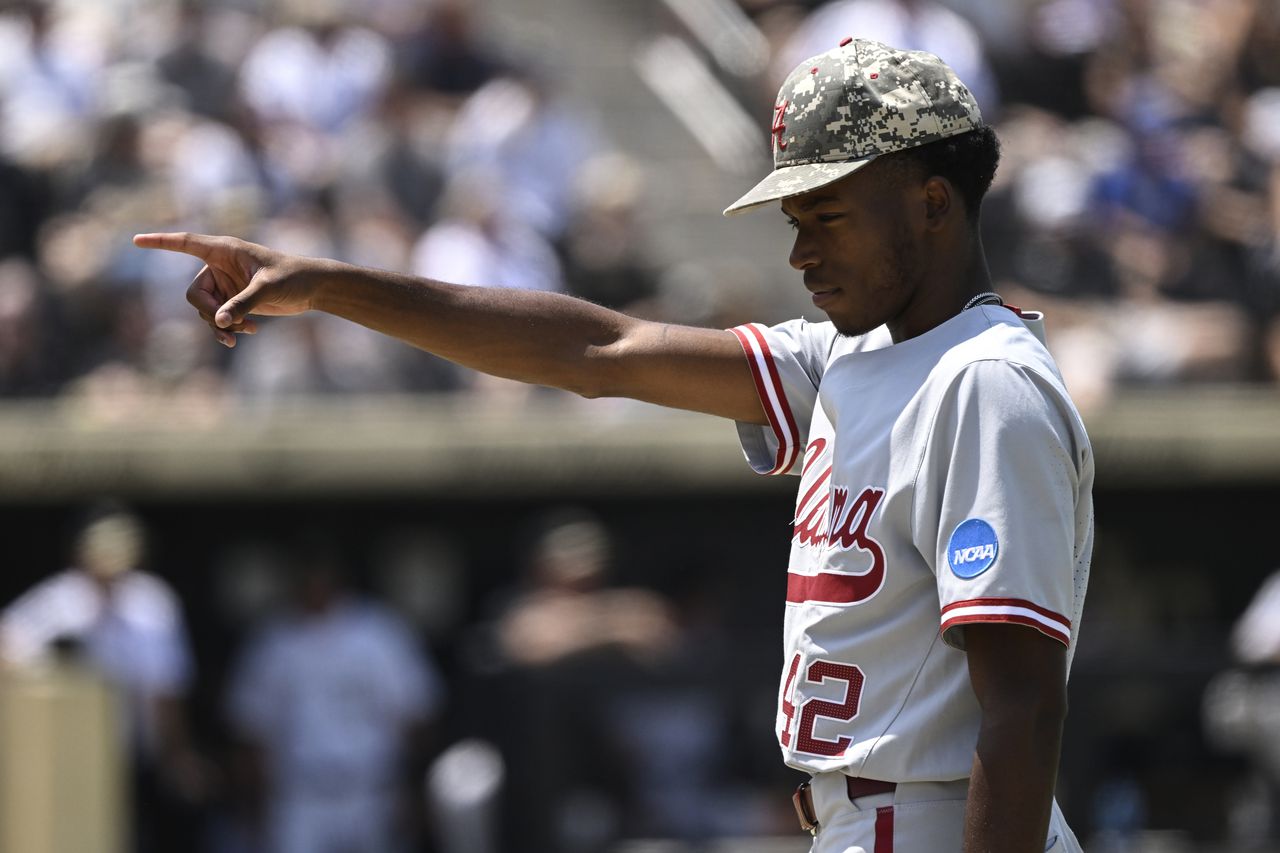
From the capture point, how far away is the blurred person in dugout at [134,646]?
335 inches

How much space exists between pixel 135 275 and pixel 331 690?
2.05m

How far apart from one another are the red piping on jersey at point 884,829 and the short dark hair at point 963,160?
0.77m

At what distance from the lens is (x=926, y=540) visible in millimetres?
2422

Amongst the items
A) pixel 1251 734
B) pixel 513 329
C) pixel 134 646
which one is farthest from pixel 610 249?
pixel 513 329

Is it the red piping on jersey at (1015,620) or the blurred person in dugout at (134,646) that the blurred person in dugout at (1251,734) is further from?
the red piping on jersey at (1015,620)

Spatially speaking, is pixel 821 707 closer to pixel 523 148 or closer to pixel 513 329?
pixel 513 329

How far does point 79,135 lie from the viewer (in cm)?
983

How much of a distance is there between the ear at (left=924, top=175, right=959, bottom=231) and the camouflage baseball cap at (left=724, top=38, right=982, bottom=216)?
6 cm

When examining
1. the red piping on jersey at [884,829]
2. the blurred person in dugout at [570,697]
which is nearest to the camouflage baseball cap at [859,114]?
the red piping on jersey at [884,829]

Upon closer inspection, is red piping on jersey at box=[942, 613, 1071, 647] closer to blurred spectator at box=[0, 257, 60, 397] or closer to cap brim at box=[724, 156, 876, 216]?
cap brim at box=[724, 156, 876, 216]

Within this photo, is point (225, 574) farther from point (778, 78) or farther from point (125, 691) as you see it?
point (778, 78)

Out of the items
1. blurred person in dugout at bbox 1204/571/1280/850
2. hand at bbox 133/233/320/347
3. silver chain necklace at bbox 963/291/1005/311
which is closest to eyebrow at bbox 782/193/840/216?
silver chain necklace at bbox 963/291/1005/311

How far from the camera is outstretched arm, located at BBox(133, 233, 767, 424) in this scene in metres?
2.76

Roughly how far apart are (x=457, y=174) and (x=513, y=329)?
7.07 metres
